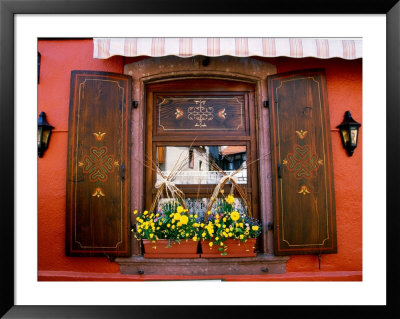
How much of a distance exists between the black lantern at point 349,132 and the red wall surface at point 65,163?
0.06 m

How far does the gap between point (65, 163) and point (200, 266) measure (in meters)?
1.92

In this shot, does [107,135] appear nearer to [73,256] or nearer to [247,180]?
[73,256]

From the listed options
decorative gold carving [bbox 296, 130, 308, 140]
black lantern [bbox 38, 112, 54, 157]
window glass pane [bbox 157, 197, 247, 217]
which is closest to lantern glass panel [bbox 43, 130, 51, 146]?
black lantern [bbox 38, 112, 54, 157]

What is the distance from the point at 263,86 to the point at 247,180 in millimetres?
1136

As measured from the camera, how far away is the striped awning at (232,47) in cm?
261

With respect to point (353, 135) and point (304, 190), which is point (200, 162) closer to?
point (304, 190)

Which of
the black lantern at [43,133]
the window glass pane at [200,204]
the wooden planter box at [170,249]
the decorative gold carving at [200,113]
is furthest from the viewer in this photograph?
the decorative gold carving at [200,113]

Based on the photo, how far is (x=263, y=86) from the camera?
3008 millimetres

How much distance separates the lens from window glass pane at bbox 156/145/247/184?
3045 mm

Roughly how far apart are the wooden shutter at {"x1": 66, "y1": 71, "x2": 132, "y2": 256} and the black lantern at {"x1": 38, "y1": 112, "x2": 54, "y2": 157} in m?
0.26

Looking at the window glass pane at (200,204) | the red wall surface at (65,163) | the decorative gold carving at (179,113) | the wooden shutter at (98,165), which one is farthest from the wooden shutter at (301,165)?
the wooden shutter at (98,165)

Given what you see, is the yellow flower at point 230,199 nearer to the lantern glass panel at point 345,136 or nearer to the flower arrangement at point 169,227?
the flower arrangement at point 169,227

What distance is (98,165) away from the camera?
9.29 feet

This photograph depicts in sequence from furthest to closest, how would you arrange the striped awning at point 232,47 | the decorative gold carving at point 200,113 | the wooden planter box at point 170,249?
the decorative gold carving at point 200,113 → the wooden planter box at point 170,249 → the striped awning at point 232,47
